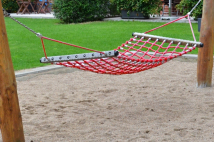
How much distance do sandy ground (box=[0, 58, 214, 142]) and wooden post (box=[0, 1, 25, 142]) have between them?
1.07 ft

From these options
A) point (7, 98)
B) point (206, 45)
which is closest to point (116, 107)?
point (206, 45)

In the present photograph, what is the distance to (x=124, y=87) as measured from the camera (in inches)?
155

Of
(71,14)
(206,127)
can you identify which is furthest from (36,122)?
(71,14)

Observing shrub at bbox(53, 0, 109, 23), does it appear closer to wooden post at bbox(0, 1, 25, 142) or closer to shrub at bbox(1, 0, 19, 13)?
shrub at bbox(1, 0, 19, 13)

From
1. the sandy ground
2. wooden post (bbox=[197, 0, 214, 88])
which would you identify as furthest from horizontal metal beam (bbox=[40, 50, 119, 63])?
wooden post (bbox=[197, 0, 214, 88])

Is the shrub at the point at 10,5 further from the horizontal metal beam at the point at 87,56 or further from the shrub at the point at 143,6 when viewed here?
the horizontal metal beam at the point at 87,56

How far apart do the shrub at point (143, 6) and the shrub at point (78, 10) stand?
725mm

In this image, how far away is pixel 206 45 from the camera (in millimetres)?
3615

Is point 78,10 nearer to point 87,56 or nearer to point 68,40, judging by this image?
point 68,40

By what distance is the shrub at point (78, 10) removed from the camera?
35.2 feet

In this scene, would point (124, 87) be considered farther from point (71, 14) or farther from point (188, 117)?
point (71, 14)

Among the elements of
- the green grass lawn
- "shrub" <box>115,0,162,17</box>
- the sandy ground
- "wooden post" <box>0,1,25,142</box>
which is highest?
"shrub" <box>115,0,162,17</box>

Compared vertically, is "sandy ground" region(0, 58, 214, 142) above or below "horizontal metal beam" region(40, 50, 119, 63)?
below

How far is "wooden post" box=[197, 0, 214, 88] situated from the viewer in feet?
11.7
